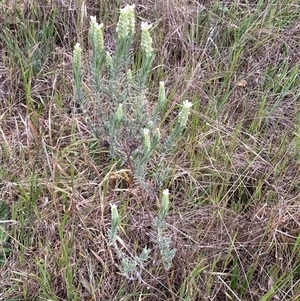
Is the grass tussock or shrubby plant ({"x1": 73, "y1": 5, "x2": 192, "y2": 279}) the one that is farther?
the grass tussock

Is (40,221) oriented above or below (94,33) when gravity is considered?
below

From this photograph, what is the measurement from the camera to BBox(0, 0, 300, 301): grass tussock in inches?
63.5

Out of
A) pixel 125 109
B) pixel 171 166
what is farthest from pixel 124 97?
pixel 171 166

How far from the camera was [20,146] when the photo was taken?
186cm

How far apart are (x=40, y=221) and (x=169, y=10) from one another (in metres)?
1.06

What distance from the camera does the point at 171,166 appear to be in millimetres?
1827

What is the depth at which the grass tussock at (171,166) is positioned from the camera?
161 centimetres

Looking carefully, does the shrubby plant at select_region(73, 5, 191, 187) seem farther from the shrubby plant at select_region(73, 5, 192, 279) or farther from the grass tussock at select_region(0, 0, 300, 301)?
the grass tussock at select_region(0, 0, 300, 301)

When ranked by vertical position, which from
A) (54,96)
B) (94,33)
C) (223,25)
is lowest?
(54,96)

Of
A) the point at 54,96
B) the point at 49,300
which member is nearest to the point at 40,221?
the point at 49,300

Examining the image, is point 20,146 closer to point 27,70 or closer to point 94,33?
point 27,70

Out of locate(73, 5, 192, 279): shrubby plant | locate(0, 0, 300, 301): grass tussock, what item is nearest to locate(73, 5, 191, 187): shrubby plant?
locate(73, 5, 192, 279): shrubby plant

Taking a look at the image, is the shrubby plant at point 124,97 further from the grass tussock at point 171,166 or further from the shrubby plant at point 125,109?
the grass tussock at point 171,166

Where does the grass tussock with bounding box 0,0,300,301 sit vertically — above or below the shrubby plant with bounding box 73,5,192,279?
below
